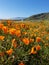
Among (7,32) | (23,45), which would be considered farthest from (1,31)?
(23,45)

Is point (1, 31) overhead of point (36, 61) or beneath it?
overhead

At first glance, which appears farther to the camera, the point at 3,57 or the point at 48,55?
the point at 48,55

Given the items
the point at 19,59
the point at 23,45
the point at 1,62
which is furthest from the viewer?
the point at 23,45

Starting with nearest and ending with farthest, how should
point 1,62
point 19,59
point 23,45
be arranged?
point 1,62
point 19,59
point 23,45

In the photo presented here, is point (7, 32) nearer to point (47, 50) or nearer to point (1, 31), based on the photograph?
point (1, 31)

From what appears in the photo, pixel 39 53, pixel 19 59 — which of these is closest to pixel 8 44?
pixel 19 59

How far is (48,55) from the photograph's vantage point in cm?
451

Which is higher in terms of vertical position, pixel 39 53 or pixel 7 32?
pixel 7 32

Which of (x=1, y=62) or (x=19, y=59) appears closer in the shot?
(x=1, y=62)

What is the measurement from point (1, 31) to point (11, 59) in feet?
3.17

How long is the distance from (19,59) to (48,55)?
78 cm

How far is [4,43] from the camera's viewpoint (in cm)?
417

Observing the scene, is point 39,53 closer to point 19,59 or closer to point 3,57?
point 19,59

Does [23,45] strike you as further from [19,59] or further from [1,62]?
[1,62]
